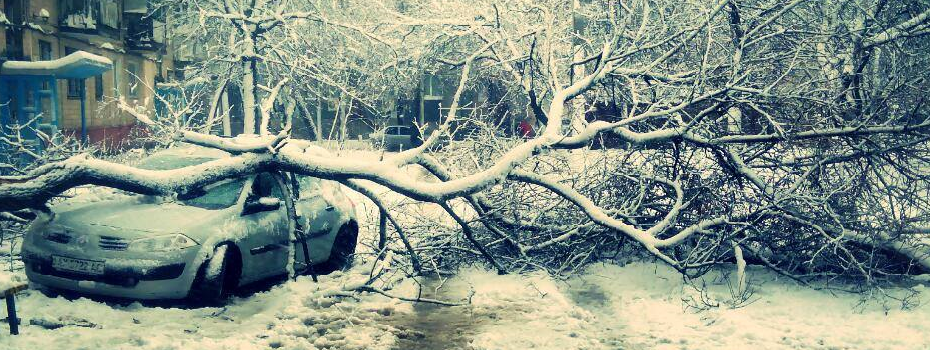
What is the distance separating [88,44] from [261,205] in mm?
25694

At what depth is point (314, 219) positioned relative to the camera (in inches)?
310

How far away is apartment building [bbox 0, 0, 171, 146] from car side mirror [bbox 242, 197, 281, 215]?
13.1m

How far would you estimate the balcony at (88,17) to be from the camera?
2520cm

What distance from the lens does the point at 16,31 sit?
867 inches

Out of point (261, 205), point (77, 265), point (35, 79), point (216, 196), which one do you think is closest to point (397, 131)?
point (35, 79)

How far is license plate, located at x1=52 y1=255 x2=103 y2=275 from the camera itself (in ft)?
20.2

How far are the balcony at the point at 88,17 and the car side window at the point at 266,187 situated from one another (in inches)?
853

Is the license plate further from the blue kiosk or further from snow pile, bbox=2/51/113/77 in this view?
snow pile, bbox=2/51/113/77

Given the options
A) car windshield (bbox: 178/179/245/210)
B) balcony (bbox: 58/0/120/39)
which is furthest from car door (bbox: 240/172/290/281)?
balcony (bbox: 58/0/120/39)

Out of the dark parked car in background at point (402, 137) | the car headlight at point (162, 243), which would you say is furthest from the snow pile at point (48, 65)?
the dark parked car in background at point (402, 137)

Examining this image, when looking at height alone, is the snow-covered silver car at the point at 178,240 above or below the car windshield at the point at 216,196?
below

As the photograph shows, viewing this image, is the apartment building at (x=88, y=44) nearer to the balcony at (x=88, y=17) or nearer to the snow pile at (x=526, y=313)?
the balcony at (x=88, y=17)

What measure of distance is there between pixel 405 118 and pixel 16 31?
2126cm

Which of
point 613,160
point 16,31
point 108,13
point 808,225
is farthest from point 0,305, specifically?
point 108,13
